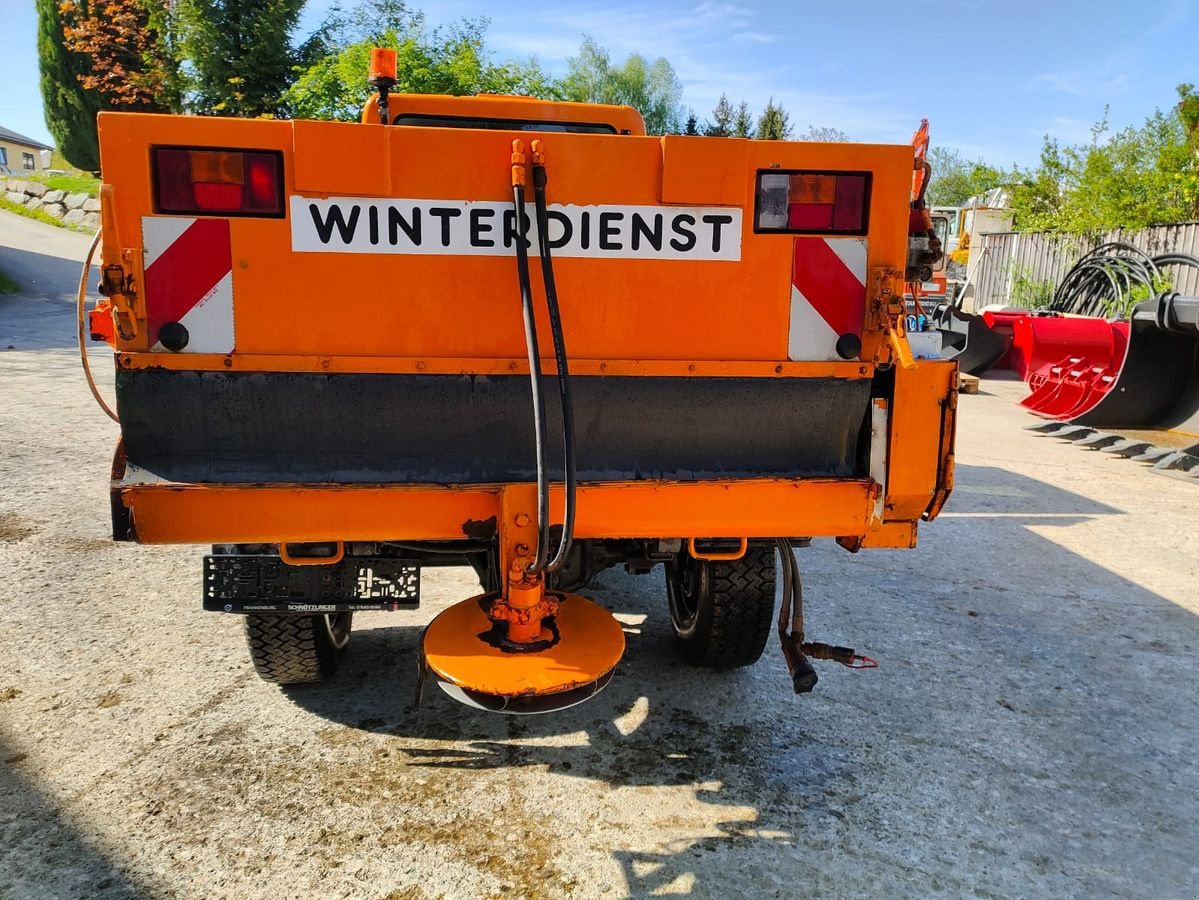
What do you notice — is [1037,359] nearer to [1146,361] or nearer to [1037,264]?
[1146,361]

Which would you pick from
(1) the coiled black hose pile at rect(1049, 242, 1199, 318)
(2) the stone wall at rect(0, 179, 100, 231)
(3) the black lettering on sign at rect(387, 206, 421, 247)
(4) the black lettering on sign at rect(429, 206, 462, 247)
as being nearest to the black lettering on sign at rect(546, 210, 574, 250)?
(4) the black lettering on sign at rect(429, 206, 462, 247)

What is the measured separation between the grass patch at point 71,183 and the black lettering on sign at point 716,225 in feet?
97.2

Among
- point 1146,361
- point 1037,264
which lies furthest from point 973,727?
point 1037,264

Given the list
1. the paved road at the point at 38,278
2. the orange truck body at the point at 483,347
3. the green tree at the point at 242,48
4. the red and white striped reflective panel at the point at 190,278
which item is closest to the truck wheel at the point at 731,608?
the orange truck body at the point at 483,347

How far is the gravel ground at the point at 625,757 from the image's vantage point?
8.04 ft

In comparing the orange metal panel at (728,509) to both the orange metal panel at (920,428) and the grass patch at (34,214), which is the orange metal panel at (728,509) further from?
the grass patch at (34,214)

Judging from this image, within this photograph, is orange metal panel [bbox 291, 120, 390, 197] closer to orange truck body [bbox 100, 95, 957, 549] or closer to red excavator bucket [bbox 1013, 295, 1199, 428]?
orange truck body [bbox 100, 95, 957, 549]

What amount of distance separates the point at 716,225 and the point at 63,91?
106ft

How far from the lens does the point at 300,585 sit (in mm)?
2822

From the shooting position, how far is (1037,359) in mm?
9961

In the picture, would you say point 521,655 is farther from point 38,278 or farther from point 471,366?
point 38,278

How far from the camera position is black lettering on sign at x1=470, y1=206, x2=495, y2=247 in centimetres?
244

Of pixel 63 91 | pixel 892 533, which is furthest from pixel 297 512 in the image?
pixel 63 91

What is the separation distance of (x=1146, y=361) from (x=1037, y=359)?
55.3 inches
